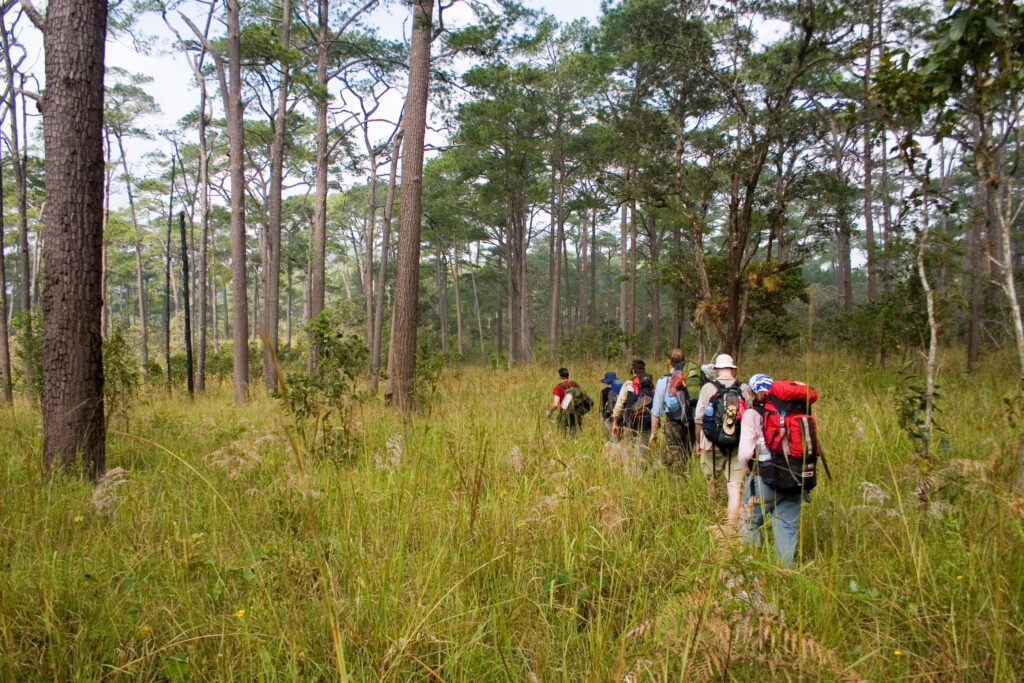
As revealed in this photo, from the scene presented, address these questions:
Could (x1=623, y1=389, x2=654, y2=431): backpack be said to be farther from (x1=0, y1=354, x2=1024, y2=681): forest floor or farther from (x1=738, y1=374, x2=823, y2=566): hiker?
(x1=738, y1=374, x2=823, y2=566): hiker

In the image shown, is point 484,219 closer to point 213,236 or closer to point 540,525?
point 213,236

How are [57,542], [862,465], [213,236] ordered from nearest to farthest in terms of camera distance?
1. [57,542]
2. [862,465]
3. [213,236]

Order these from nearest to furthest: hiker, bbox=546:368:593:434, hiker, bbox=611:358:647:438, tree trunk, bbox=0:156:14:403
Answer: hiker, bbox=611:358:647:438 < hiker, bbox=546:368:593:434 < tree trunk, bbox=0:156:14:403

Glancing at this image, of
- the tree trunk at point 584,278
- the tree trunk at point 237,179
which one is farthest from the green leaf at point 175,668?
the tree trunk at point 584,278

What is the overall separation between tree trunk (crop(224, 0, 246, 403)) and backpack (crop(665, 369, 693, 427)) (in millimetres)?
9567

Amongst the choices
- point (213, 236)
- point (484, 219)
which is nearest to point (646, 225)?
point (484, 219)

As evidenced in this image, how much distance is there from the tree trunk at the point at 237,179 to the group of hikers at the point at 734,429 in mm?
8474

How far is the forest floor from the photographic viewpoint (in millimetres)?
1734

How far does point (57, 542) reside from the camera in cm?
277

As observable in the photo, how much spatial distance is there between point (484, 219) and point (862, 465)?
21.3 metres

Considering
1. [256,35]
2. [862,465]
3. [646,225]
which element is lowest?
[862,465]

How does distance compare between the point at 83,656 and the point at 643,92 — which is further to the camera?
the point at 643,92

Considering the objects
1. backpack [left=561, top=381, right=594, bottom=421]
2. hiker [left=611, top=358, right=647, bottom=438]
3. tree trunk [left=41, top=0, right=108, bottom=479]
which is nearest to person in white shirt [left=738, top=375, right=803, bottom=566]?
hiker [left=611, top=358, right=647, bottom=438]

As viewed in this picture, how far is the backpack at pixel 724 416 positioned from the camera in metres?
4.06
